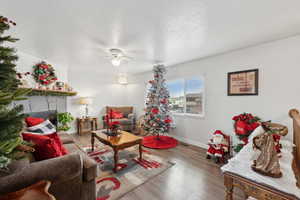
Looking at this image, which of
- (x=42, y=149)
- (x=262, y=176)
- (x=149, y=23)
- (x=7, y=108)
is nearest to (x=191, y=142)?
(x=262, y=176)

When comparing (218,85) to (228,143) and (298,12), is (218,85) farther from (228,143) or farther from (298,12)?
(298,12)

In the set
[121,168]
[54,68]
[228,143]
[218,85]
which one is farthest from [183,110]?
[54,68]

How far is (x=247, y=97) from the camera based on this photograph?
2.61 m

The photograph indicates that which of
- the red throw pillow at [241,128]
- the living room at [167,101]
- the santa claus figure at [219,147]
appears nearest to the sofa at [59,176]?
the living room at [167,101]

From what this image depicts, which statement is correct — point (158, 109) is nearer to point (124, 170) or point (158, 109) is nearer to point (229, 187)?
point (124, 170)

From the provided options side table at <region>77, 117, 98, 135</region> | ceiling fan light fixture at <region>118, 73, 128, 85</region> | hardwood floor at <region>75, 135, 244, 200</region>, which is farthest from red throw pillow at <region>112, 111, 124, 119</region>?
hardwood floor at <region>75, 135, 244, 200</region>

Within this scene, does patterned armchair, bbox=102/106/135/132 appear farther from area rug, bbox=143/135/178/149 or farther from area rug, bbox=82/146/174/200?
area rug, bbox=82/146/174/200

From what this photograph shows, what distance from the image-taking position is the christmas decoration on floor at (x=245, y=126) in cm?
226

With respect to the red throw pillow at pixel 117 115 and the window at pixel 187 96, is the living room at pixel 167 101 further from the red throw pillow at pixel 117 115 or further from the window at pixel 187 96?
the red throw pillow at pixel 117 115

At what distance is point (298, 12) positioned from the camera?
155 centimetres

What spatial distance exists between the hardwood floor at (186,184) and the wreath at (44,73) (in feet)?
12.6

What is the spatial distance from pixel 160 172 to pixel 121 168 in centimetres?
75

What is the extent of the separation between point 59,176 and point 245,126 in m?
2.93

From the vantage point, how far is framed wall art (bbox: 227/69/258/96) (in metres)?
2.52
